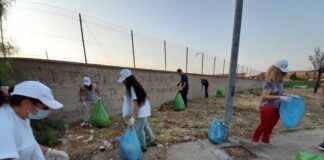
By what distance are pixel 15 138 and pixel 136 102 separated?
248cm

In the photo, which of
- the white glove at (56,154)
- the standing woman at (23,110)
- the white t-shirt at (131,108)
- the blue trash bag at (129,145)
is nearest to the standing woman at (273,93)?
the white t-shirt at (131,108)

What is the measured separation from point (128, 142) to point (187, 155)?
113 centimetres

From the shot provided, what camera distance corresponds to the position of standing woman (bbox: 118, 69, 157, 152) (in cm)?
390

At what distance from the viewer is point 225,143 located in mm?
4676

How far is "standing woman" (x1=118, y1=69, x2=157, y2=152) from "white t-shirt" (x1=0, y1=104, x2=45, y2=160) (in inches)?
82.8

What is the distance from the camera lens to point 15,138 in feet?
4.94

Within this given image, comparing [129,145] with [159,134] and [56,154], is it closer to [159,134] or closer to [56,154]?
[56,154]

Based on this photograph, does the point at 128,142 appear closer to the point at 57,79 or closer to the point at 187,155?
the point at 187,155

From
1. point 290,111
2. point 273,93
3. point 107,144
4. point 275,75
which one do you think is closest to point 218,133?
point 273,93

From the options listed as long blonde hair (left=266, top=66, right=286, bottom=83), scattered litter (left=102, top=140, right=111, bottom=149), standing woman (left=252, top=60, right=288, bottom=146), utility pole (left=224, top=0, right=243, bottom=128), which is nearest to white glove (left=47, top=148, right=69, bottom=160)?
scattered litter (left=102, top=140, right=111, bottom=149)

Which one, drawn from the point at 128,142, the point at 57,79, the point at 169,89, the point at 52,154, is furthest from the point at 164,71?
the point at 52,154

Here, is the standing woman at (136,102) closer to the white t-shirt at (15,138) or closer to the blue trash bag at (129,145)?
the blue trash bag at (129,145)

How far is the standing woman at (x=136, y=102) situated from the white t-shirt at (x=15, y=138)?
2.10m

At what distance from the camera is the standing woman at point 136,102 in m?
3.90
